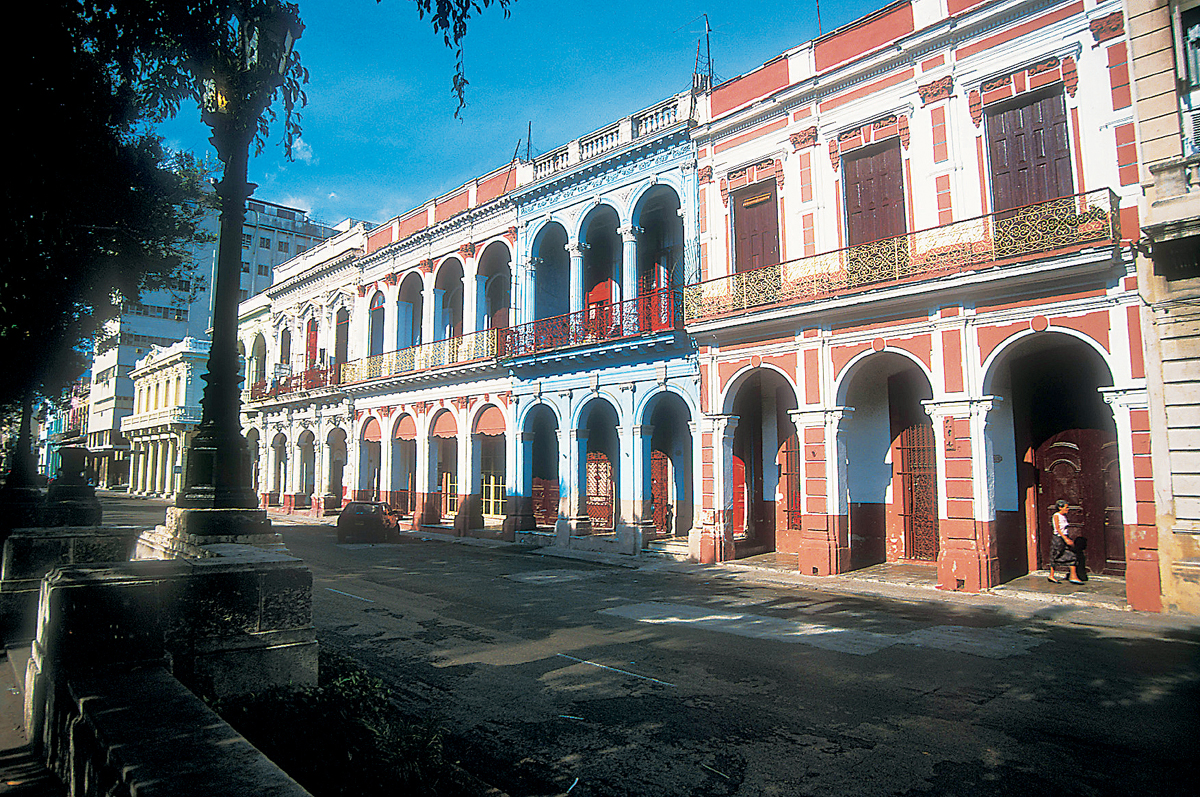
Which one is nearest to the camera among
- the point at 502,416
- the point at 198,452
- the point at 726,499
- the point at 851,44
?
the point at 198,452

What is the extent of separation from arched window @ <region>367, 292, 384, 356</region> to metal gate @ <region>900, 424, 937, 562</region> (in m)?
21.2

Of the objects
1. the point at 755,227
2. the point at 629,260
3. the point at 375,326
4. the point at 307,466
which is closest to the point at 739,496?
the point at 755,227

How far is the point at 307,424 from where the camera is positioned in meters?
32.3

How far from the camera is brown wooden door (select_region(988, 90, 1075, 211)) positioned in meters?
12.0

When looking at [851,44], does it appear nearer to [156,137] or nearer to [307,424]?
[156,137]

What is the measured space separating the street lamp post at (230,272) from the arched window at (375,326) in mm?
23290

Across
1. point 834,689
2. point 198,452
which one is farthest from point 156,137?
point 834,689

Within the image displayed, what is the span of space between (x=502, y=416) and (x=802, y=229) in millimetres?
11170

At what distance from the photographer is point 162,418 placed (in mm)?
48500

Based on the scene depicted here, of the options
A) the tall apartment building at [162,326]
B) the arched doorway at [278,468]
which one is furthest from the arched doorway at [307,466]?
the tall apartment building at [162,326]

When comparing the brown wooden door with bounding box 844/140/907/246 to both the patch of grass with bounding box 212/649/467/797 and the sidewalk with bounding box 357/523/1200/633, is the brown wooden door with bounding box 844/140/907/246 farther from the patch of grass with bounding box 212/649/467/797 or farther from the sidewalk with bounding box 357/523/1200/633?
the patch of grass with bounding box 212/649/467/797

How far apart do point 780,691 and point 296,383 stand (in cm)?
3064

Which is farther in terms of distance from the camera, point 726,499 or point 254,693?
point 726,499

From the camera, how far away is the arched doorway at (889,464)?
47.8 ft
